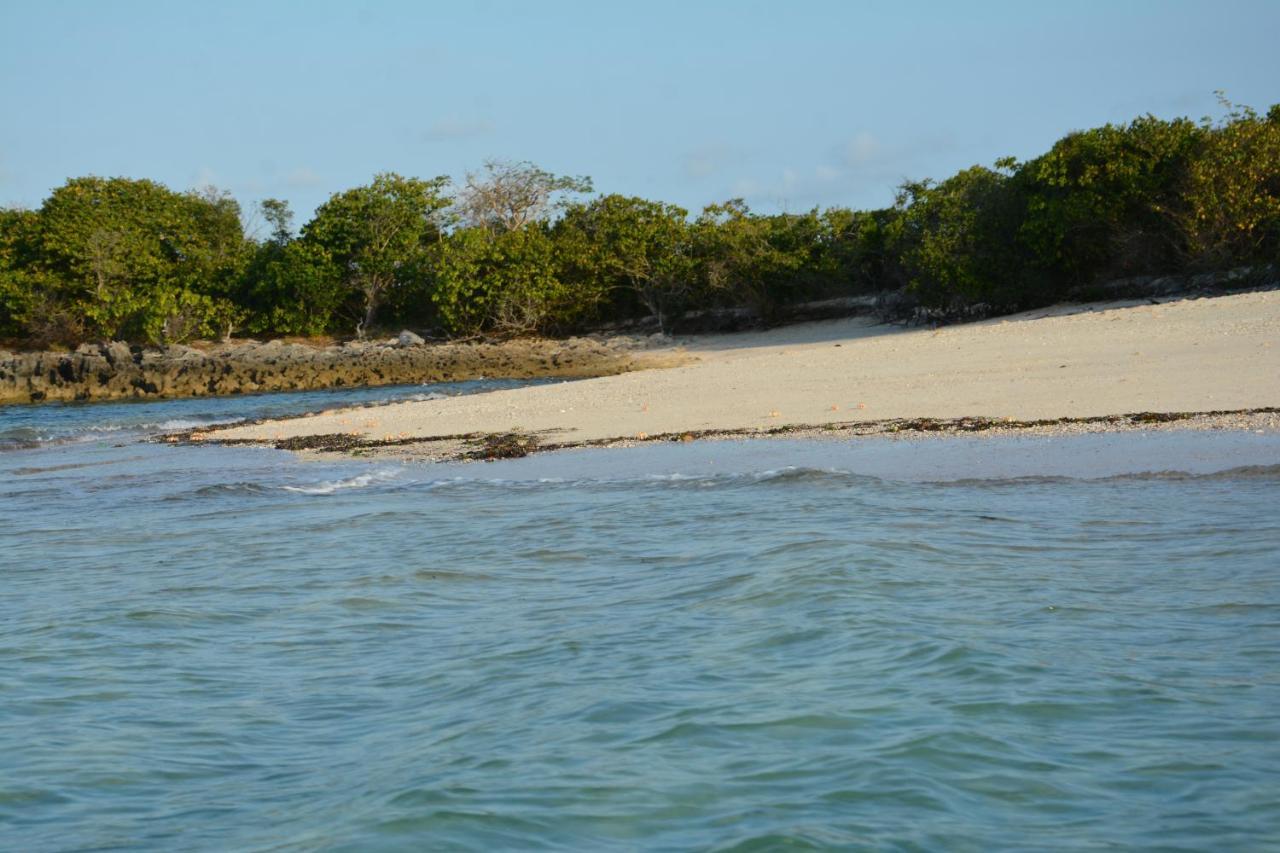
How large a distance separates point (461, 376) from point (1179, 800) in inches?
1302

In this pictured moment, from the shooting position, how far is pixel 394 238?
4662 centimetres

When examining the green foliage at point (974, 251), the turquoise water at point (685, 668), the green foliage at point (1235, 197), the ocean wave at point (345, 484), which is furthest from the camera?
the green foliage at point (974, 251)

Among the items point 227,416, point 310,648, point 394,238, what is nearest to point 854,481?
point 310,648

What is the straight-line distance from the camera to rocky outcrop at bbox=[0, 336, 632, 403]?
36.3 metres

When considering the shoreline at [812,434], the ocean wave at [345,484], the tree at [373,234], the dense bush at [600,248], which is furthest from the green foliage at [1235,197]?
the tree at [373,234]

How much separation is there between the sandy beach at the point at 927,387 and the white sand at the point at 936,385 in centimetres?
4

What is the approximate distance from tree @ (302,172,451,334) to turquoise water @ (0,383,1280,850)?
36.4 m

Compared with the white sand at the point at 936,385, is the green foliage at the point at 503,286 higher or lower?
higher

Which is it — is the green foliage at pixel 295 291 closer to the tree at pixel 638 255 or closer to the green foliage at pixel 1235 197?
the tree at pixel 638 255

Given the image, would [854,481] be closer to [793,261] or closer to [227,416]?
[227,416]

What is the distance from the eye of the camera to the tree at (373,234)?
46406 millimetres

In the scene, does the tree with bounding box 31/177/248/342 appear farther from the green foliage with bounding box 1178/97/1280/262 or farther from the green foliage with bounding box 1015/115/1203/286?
the green foliage with bounding box 1178/97/1280/262

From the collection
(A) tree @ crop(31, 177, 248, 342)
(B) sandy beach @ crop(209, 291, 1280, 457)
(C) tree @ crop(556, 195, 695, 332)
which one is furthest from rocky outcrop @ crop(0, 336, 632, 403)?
(B) sandy beach @ crop(209, 291, 1280, 457)

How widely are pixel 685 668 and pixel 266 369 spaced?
33.8 metres
